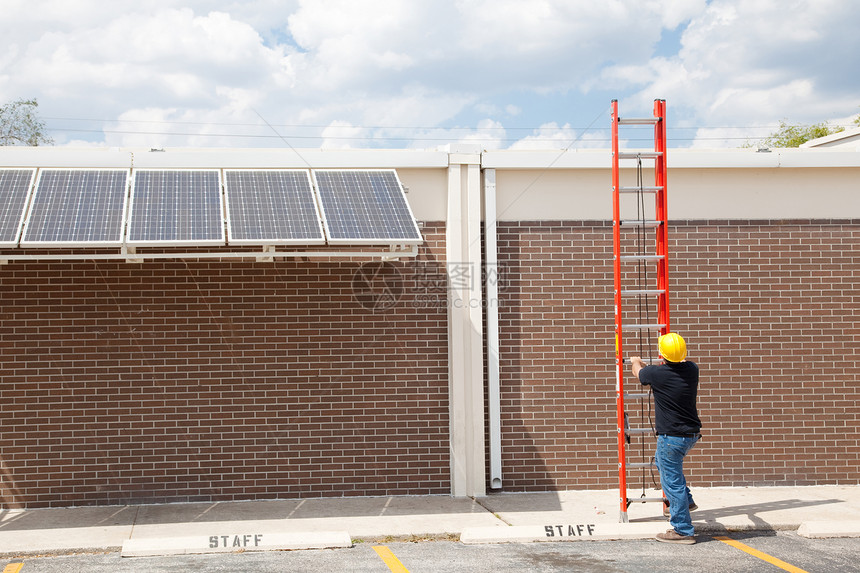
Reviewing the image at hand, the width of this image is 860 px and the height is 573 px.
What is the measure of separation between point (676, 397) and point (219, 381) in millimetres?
5206

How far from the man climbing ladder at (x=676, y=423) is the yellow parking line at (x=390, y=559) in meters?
2.57

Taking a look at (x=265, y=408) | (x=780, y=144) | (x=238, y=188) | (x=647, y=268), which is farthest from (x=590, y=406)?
(x=780, y=144)

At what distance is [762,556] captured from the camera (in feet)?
25.1

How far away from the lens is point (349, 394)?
10312mm

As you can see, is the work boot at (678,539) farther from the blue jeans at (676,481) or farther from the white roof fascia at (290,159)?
the white roof fascia at (290,159)

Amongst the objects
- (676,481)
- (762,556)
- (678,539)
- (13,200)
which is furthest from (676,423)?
(13,200)

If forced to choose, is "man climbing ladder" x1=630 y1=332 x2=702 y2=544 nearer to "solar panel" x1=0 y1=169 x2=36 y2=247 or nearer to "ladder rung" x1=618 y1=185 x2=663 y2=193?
"ladder rung" x1=618 y1=185 x2=663 y2=193

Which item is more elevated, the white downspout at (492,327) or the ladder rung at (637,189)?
the ladder rung at (637,189)

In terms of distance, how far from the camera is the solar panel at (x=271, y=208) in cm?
902

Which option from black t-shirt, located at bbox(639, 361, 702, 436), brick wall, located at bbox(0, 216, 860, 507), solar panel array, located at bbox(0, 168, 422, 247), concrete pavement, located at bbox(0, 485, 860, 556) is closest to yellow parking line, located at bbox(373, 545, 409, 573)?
concrete pavement, located at bbox(0, 485, 860, 556)

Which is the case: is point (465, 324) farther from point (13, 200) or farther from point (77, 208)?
point (13, 200)

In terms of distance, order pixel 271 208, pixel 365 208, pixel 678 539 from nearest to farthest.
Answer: pixel 678 539, pixel 271 208, pixel 365 208

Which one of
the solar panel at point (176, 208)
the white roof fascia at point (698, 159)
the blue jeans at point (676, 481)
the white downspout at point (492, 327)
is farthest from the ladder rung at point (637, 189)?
the solar panel at point (176, 208)

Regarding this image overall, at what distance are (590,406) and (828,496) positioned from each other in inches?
115
